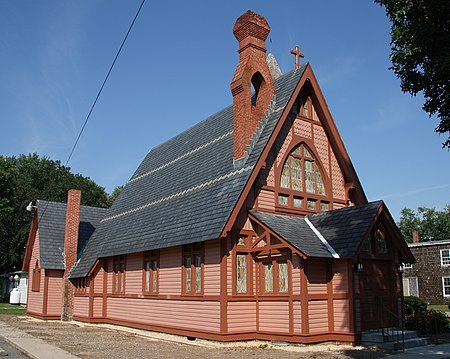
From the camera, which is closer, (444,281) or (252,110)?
(252,110)

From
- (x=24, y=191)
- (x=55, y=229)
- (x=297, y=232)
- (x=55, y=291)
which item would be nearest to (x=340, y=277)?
(x=297, y=232)

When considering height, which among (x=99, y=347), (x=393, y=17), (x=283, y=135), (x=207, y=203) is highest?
(x=393, y=17)

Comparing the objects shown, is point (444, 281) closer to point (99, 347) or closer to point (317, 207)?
point (317, 207)

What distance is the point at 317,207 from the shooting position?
62.5ft

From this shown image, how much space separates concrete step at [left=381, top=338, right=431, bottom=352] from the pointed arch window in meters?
6.34

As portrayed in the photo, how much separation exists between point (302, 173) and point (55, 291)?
17.2m

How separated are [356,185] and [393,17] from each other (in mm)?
8922

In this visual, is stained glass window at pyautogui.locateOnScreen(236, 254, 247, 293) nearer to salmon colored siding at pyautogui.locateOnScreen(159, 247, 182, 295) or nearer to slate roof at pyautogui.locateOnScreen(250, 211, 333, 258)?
slate roof at pyautogui.locateOnScreen(250, 211, 333, 258)

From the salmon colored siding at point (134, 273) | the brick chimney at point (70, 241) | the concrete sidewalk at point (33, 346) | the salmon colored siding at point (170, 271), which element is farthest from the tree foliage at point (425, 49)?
the brick chimney at point (70, 241)

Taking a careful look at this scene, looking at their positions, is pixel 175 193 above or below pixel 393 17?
below

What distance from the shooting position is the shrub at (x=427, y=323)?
17.6 meters

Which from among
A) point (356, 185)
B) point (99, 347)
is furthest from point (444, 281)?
point (99, 347)

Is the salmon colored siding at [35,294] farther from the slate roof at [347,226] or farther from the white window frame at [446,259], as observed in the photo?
→ the white window frame at [446,259]

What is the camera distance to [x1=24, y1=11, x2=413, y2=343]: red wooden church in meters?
15.3
